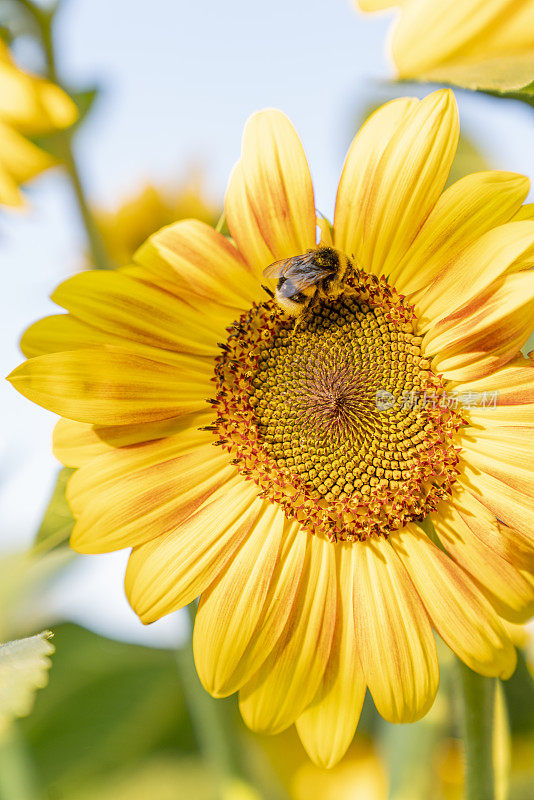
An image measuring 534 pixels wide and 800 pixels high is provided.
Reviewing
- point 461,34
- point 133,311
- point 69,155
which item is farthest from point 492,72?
point 69,155

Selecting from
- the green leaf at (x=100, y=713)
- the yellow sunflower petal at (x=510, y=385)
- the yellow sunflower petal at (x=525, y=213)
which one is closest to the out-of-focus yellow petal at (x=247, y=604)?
the yellow sunflower petal at (x=510, y=385)

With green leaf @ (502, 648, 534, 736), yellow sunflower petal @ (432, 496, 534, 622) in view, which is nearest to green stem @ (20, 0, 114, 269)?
yellow sunflower petal @ (432, 496, 534, 622)

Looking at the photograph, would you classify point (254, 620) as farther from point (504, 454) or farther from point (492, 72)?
point (492, 72)

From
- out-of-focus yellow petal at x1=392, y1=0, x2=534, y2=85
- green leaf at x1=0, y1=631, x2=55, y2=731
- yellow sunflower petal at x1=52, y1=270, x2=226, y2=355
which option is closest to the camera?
out-of-focus yellow petal at x1=392, y1=0, x2=534, y2=85

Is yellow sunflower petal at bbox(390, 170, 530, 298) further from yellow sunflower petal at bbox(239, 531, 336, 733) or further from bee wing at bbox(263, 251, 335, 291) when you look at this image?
yellow sunflower petal at bbox(239, 531, 336, 733)

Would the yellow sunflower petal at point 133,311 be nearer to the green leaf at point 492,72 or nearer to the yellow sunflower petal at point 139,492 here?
the yellow sunflower petal at point 139,492
